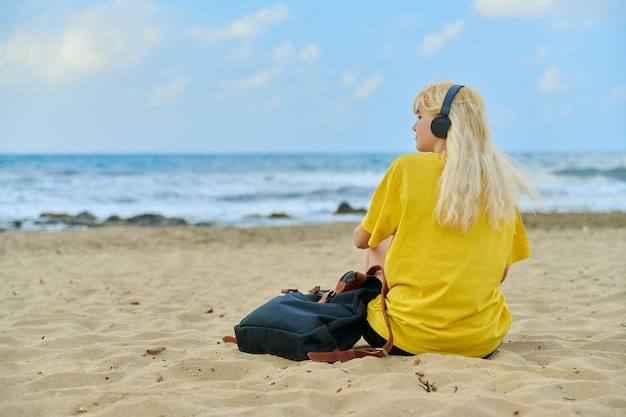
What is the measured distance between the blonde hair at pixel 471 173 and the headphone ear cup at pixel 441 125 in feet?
0.09

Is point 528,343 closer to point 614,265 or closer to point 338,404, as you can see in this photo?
point 338,404

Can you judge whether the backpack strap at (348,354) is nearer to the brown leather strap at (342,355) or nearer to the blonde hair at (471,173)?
the brown leather strap at (342,355)

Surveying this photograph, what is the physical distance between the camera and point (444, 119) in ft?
10.3

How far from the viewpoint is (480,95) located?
320 cm

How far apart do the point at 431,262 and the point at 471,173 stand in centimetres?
47

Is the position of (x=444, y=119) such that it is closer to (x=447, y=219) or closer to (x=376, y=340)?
(x=447, y=219)

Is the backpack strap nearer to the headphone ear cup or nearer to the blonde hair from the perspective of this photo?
the blonde hair

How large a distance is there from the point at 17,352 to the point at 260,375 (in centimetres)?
158

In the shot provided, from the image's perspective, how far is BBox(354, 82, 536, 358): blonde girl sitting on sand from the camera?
3084mm

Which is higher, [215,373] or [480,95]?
[480,95]

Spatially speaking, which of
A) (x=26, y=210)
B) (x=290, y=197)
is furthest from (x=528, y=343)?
(x=290, y=197)

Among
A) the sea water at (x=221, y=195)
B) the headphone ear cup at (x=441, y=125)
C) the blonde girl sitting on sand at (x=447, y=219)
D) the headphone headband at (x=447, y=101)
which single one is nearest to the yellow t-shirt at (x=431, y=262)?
the blonde girl sitting on sand at (x=447, y=219)

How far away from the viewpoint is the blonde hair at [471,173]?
3033 millimetres

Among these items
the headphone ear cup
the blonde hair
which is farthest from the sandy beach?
the headphone ear cup
